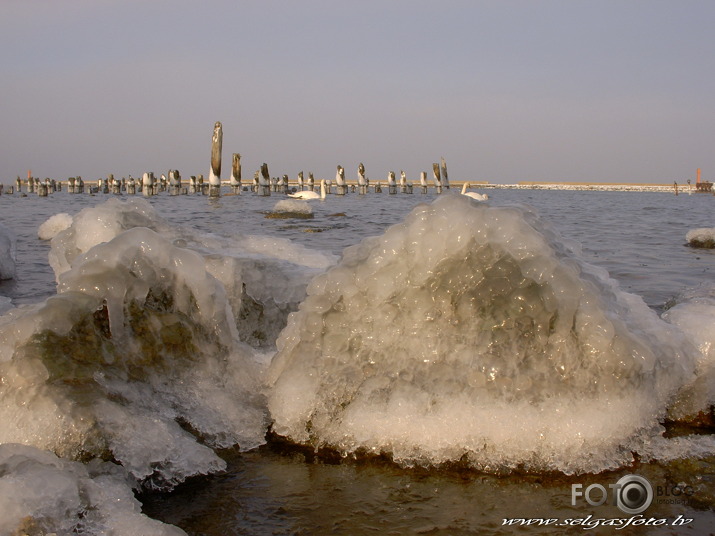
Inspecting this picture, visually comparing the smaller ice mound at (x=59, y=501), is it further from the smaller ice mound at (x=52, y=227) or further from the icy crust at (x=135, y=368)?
the smaller ice mound at (x=52, y=227)

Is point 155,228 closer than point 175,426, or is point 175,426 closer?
point 175,426

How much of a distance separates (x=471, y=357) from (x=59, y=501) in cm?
184

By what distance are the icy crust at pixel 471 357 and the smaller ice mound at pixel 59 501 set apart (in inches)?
39.5

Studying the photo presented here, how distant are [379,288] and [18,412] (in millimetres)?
1727

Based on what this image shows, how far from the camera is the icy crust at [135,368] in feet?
8.21

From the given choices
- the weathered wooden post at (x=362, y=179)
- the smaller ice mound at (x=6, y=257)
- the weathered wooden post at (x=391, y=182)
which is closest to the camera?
the smaller ice mound at (x=6, y=257)

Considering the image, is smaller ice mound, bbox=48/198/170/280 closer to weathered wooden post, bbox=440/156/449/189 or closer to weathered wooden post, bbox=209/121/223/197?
weathered wooden post, bbox=209/121/223/197

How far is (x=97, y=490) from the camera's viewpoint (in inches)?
83.9

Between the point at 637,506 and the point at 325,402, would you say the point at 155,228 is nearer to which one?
the point at 325,402

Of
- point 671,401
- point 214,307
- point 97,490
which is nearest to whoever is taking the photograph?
point 97,490

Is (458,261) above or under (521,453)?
above

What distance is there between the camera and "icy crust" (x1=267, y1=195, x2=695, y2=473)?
2.69 meters

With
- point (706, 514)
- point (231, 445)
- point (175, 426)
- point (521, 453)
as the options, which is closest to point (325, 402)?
point (231, 445)

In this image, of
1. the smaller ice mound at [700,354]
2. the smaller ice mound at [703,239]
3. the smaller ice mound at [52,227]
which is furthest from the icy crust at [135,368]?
the smaller ice mound at [703,239]
